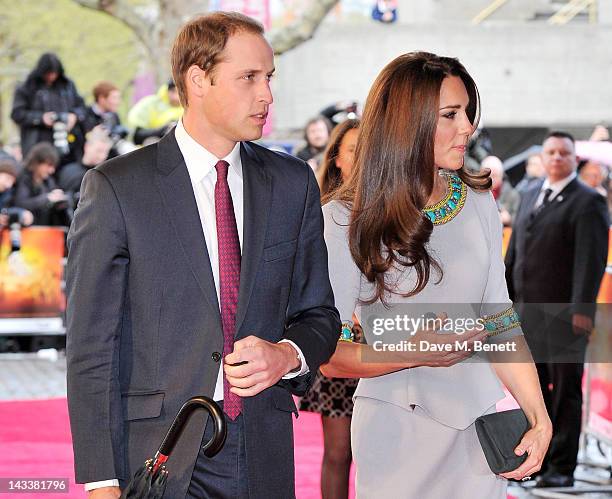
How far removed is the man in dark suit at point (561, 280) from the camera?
7488 millimetres

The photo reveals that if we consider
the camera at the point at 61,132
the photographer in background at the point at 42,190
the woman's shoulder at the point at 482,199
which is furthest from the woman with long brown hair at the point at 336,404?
the camera at the point at 61,132

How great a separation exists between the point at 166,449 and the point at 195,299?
1.33ft

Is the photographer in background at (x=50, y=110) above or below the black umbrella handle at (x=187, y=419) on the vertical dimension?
above

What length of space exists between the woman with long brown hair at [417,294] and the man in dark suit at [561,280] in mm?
4293

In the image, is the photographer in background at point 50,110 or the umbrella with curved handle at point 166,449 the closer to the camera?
A: the umbrella with curved handle at point 166,449

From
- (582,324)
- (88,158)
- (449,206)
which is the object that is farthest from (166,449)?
(88,158)

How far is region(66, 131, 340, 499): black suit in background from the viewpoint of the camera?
9.05ft

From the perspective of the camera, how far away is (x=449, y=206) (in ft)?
Result: 11.2

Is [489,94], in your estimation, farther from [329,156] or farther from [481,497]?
[481,497]

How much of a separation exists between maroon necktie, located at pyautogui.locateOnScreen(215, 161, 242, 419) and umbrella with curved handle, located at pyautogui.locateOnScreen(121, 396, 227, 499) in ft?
0.73

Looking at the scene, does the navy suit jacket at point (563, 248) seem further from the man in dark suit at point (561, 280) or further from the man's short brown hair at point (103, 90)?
the man's short brown hair at point (103, 90)

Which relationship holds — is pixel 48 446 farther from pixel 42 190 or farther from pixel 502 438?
pixel 502 438

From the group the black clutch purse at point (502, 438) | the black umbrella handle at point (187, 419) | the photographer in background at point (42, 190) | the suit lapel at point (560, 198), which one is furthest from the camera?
the photographer in background at point (42, 190)

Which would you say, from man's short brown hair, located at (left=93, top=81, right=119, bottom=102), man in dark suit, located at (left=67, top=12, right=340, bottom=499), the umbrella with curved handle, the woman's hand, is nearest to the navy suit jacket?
the woman's hand
